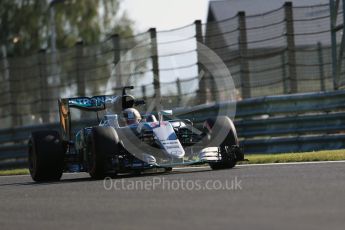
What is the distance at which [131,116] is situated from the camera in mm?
14383

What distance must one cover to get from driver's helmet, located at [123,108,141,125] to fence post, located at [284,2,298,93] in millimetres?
4639

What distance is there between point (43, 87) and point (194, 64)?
511cm

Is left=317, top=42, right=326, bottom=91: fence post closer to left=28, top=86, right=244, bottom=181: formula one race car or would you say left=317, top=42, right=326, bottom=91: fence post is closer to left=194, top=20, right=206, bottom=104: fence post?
left=194, top=20, right=206, bottom=104: fence post

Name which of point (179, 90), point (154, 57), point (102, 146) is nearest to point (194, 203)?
point (102, 146)

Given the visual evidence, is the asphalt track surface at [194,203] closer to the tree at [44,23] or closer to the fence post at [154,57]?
the fence post at [154,57]

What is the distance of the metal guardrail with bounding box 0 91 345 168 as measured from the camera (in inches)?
707

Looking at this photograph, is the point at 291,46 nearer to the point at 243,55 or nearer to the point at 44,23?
the point at 243,55

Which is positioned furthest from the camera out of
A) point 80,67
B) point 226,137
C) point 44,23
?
point 44,23

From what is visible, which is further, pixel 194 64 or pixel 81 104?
pixel 194 64

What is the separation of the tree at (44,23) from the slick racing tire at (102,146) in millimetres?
32567

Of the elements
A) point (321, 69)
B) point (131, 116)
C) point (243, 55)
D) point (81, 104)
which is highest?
point (243, 55)

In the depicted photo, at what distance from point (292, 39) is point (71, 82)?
6717 millimetres

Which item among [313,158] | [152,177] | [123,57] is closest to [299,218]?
[152,177]

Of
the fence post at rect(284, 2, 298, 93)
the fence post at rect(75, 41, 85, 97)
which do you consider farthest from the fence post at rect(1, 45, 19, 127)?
the fence post at rect(284, 2, 298, 93)
